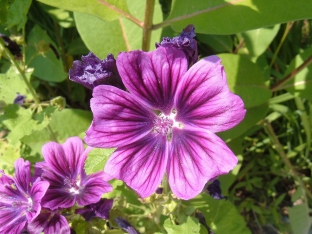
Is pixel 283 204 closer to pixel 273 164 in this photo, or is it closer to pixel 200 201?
pixel 273 164

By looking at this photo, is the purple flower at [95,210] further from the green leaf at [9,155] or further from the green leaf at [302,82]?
the green leaf at [302,82]

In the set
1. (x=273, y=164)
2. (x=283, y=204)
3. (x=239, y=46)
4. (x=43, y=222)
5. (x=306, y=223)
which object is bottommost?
(x=43, y=222)

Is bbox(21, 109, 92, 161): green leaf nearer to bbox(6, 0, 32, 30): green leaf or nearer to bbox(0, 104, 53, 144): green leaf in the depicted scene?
bbox(0, 104, 53, 144): green leaf

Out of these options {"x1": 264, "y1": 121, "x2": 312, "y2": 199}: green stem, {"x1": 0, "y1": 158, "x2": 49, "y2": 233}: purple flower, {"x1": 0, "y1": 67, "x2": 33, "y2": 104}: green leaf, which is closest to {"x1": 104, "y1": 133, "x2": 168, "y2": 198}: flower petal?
{"x1": 0, "y1": 158, "x2": 49, "y2": 233}: purple flower

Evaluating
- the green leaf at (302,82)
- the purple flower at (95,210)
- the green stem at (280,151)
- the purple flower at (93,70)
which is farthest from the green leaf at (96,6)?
the green stem at (280,151)

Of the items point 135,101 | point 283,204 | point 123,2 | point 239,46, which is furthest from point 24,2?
point 283,204

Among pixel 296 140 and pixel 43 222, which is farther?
pixel 296 140

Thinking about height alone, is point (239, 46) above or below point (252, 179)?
above
